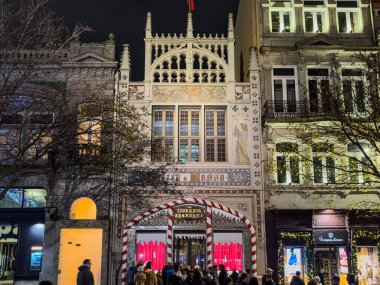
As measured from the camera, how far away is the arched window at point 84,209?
26.1m

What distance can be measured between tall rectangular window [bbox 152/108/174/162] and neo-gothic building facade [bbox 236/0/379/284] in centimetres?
489

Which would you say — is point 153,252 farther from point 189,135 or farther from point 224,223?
point 189,135

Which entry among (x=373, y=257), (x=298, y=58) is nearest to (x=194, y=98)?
(x=298, y=58)

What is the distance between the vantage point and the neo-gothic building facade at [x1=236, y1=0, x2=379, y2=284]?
25.3 meters

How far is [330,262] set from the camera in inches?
1000

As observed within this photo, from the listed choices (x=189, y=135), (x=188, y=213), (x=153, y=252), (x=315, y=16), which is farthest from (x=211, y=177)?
(x=315, y=16)

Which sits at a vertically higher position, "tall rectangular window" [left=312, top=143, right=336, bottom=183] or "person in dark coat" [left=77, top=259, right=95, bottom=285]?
"tall rectangular window" [left=312, top=143, right=336, bottom=183]

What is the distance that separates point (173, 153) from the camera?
26.6 metres

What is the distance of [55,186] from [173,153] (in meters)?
6.29

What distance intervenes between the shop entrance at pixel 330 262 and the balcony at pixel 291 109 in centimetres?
687

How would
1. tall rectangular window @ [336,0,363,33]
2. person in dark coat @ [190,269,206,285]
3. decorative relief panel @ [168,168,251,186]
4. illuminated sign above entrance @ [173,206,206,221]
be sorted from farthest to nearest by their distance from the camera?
tall rectangular window @ [336,0,363,33] → decorative relief panel @ [168,168,251,186] → illuminated sign above entrance @ [173,206,206,221] → person in dark coat @ [190,269,206,285]

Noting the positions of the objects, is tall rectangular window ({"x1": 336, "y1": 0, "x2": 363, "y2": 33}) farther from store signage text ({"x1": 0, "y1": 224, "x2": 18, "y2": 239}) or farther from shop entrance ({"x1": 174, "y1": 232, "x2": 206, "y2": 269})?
store signage text ({"x1": 0, "y1": 224, "x2": 18, "y2": 239})

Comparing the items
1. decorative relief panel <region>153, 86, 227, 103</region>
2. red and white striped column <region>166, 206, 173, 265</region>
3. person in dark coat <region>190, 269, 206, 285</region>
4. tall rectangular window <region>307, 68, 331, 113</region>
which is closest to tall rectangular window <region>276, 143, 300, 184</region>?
tall rectangular window <region>307, 68, 331, 113</region>

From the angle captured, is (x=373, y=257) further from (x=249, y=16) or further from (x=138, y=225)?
(x=249, y=16)
